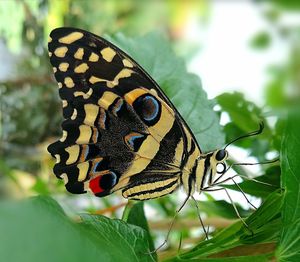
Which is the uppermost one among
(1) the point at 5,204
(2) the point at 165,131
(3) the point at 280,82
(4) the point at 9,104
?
(3) the point at 280,82

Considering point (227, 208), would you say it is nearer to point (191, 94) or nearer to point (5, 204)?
point (191, 94)

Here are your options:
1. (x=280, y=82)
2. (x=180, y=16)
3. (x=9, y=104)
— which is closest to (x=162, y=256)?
(x=9, y=104)

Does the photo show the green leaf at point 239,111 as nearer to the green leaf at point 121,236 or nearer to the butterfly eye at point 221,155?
the butterfly eye at point 221,155

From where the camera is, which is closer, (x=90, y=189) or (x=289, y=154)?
(x=289, y=154)

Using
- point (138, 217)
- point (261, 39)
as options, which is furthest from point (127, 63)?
point (261, 39)

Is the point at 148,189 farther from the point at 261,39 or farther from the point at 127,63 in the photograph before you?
the point at 261,39

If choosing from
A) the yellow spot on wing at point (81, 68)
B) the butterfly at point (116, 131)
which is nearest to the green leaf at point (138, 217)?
the butterfly at point (116, 131)

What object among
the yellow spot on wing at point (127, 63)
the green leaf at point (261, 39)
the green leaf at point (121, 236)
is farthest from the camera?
the green leaf at point (261, 39)
